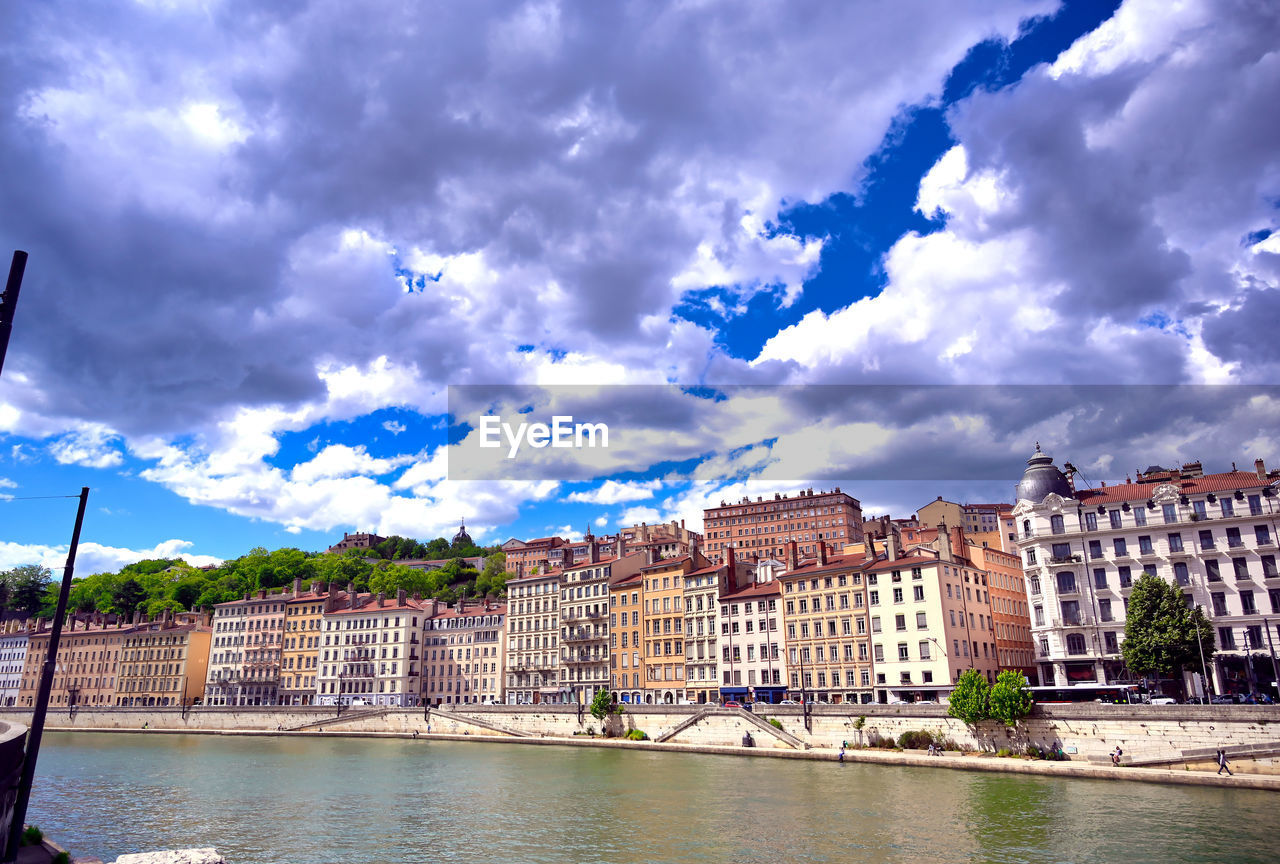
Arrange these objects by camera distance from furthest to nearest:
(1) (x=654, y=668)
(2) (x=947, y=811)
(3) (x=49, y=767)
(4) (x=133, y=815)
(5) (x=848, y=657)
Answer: (1) (x=654, y=668) < (5) (x=848, y=657) < (3) (x=49, y=767) < (4) (x=133, y=815) < (2) (x=947, y=811)

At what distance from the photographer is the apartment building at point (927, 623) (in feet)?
216

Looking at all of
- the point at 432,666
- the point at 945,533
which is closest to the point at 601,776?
the point at 945,533

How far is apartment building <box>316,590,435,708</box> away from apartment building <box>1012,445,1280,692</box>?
260 feet

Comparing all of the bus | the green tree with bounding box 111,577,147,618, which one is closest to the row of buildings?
the bus

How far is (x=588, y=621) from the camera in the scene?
9544 cm

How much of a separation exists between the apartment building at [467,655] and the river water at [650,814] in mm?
47417

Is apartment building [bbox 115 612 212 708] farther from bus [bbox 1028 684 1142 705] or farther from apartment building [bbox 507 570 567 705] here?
bus [bbox 1028 684 1142 705]

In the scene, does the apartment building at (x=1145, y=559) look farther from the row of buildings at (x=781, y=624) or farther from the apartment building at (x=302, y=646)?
the apartment building at (x=302, y=646)

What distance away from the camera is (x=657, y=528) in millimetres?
171000

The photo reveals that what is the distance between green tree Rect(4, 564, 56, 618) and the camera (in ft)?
532

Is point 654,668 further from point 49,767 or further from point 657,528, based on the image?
point 657,528

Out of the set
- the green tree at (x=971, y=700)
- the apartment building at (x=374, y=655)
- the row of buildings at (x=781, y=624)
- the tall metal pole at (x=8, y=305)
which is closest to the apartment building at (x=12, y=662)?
the row of buildings at (x=781, y=624)

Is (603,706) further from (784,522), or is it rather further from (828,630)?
(784,522)

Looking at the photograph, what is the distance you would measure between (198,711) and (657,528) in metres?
87.2
